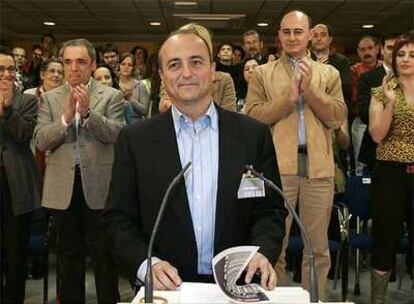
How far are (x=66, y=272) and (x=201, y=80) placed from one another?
1.75 meters

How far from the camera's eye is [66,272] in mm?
3234

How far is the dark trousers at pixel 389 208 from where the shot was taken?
318cm

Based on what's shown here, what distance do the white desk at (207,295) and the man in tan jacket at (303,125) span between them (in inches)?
59.4

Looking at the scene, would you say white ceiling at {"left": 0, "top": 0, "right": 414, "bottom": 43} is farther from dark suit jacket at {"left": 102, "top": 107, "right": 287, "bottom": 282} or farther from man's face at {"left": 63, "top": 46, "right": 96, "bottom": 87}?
dark suit jacket at {"left": 102, "top": 107, "right": 287, "bottom": 282}

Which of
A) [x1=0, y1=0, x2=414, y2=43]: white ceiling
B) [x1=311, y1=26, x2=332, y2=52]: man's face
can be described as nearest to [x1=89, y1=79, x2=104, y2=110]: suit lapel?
[x1=311, y1=26, x2=332, y2=52]: man's face

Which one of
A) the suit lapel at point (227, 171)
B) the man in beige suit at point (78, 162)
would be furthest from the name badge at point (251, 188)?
the man in beige suit at point (78, 162)

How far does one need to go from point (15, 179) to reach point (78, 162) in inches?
13.4

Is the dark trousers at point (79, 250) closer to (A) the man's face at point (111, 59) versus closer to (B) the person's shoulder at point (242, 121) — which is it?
(B) the person's shoulder at point (242, 121)

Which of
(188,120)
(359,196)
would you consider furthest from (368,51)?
(188,120)

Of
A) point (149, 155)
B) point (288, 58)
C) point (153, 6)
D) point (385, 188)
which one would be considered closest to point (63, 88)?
point (288, 58)

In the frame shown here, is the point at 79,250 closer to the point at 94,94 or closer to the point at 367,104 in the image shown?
the point at 94,94

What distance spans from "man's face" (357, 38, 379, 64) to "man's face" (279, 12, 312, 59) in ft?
7.33

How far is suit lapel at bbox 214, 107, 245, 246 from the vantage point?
1.89 m

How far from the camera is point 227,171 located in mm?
1909
